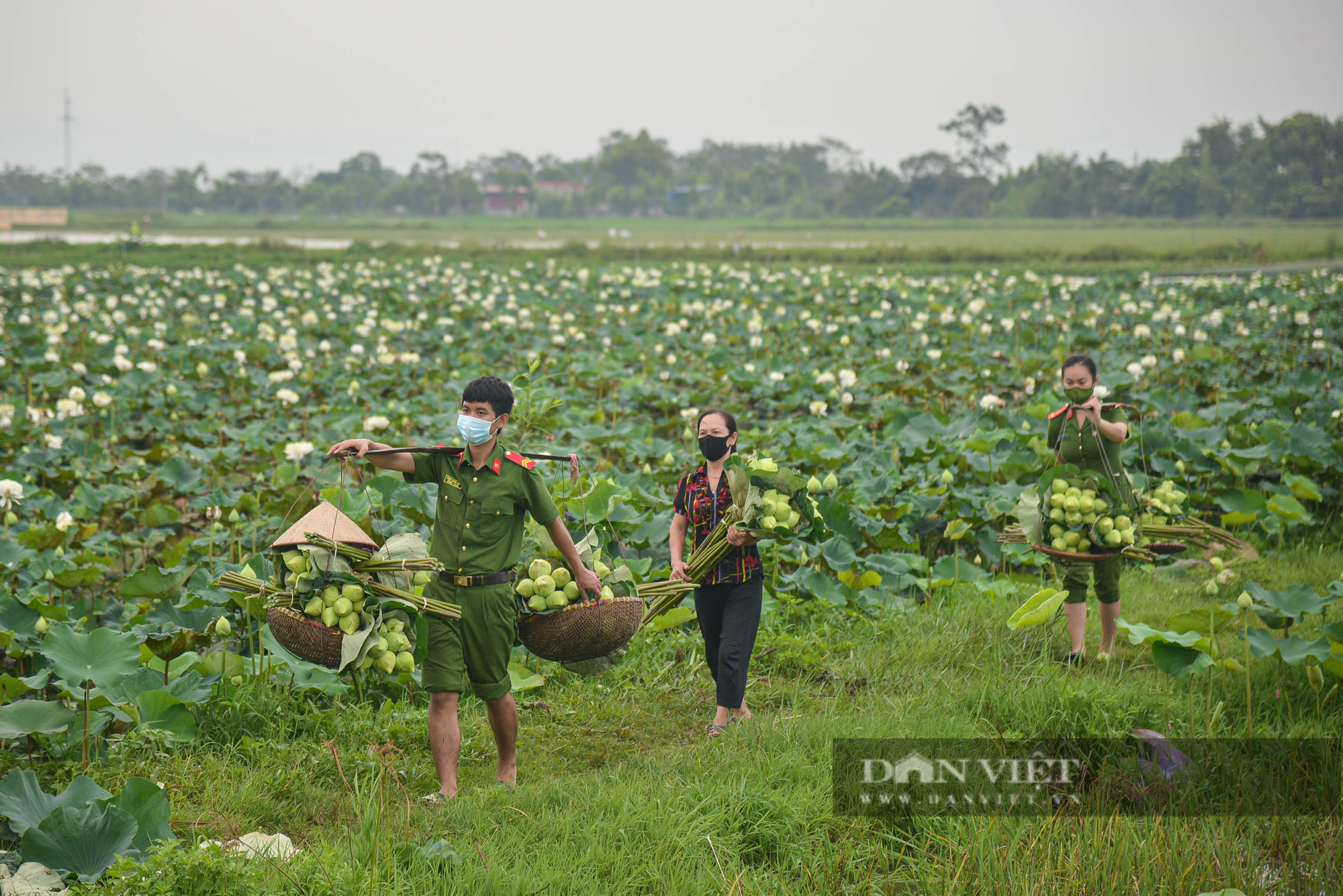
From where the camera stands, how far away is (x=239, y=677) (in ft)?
12.8

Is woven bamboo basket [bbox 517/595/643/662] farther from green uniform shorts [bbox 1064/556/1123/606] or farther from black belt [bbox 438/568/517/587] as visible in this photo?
green uniform shorts [bbox 1064/556/1123/606]

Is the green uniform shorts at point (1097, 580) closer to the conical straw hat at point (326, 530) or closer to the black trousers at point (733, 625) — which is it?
the black trousers at point (733, 625)

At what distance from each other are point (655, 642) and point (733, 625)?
1136 mm

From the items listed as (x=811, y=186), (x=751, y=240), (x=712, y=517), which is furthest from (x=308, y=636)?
(x=811, y=186)

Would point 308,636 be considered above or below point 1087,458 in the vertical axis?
below

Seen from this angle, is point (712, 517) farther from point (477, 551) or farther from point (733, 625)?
point (477, 551)

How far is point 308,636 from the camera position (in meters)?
2.82

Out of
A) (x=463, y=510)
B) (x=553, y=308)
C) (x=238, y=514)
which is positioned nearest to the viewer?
(x=463, y=510)

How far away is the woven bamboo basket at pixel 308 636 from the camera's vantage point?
2.82 m

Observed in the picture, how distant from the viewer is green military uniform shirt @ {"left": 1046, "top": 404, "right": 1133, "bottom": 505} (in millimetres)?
4277

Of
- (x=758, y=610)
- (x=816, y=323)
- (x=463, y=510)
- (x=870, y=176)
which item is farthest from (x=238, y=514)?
(x=870, y=176)

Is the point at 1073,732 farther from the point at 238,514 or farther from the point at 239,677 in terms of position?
the point at 238,514

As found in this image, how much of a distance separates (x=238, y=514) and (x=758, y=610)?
10.0ft

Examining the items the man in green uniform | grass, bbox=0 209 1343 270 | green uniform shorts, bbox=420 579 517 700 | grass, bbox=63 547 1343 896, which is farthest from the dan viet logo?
grass, bbox=0 209 1343 270
